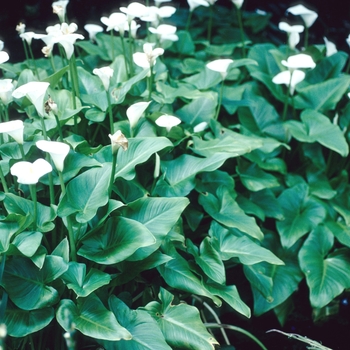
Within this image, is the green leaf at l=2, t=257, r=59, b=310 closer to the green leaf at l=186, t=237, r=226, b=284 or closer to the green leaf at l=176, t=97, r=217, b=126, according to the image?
the green leaf at l=186, t=237, r=226, b=284

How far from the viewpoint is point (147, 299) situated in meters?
1.70

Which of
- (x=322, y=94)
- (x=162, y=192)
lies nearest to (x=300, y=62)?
(x=322, y=94)

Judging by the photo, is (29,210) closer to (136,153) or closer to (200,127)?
(136,153)

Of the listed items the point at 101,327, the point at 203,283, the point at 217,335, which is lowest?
the point at 217,335

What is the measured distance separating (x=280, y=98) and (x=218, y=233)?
88 centimetres

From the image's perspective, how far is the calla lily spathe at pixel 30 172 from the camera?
1.23 m

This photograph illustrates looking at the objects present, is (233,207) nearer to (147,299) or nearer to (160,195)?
(160,195)

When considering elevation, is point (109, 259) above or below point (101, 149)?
below

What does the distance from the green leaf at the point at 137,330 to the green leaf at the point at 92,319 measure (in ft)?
0.25

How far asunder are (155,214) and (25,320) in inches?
18.5

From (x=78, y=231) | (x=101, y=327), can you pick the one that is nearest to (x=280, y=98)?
(x=78, y=231)

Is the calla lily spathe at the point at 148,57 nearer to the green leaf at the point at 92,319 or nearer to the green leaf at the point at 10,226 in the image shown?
the green leaf at the point at 10,226

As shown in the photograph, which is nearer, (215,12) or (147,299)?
(147,299)

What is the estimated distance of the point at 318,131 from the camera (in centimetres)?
216
